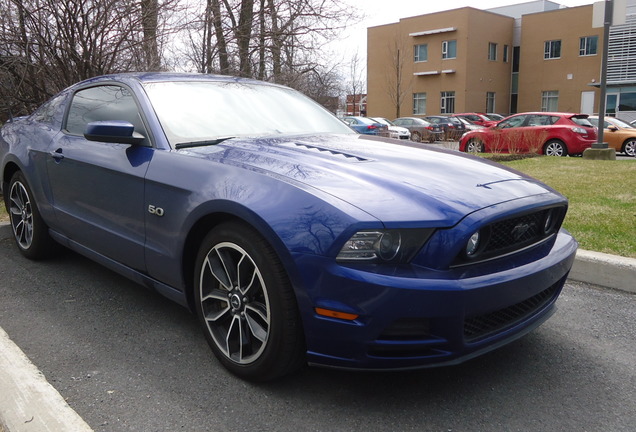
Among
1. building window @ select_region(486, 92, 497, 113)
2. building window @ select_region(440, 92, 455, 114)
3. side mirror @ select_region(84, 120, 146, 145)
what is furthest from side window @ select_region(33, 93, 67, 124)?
building window @ select_region(486, 92, 497, 113)

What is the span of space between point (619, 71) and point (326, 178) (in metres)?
39.4

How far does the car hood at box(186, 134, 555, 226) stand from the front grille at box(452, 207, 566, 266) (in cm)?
11

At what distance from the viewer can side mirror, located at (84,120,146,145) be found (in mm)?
3096

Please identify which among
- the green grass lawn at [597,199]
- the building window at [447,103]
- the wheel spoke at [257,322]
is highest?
the building window at [447,103]

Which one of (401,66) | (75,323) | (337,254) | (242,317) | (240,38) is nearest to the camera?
(337,254)

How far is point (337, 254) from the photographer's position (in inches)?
86.6

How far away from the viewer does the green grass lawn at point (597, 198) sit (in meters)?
4.56

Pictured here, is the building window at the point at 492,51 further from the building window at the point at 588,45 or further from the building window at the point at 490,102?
the building window at the point at 588,45

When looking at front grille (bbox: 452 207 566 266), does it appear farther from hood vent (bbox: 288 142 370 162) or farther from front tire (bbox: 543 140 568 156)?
front tire (bbox: 543 140 568 156)

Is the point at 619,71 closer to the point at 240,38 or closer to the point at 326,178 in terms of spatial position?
the point at 240,38

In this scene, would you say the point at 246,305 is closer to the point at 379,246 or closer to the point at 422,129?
the point at 379,246

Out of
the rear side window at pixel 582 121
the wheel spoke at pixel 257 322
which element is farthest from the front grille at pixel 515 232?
the rear side window at pixel 582 121

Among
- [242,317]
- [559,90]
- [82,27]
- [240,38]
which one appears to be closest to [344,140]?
[242,317]

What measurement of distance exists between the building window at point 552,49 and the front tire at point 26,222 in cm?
4220
